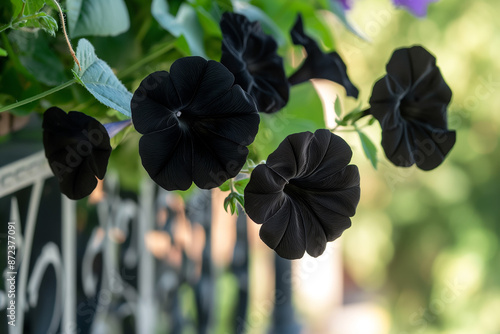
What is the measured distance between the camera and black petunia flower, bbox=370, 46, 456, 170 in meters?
0.27

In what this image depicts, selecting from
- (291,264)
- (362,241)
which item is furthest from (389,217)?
(291,264)

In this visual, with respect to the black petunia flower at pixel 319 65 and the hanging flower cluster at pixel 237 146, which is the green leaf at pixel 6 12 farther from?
the black petunia flower at pixel 319 65

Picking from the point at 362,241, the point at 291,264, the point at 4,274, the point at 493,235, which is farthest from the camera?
the point at 362,241

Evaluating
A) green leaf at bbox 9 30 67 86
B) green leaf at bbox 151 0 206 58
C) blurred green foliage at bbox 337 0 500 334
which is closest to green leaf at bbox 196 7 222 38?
green leaf at bbox 151 0 206 58

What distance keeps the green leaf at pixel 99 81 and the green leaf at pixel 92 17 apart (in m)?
0.05

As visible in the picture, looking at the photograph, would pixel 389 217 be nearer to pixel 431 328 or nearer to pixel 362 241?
pixel 362 241

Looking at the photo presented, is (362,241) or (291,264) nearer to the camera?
(291,264)

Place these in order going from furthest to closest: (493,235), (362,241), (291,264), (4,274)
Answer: (362,241) → (493,235) → (291,264) → (4,274)

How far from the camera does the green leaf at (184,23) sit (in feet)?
1.03

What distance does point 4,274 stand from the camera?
33 centimetres

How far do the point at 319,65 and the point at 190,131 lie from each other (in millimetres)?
141

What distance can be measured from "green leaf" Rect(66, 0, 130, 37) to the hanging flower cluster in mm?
50

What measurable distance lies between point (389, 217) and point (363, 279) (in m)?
0.35

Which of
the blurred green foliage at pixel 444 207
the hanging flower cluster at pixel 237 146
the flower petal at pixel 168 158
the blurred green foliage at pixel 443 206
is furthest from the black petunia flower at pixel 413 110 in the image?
the blurred green foliage at pixel 444 207
